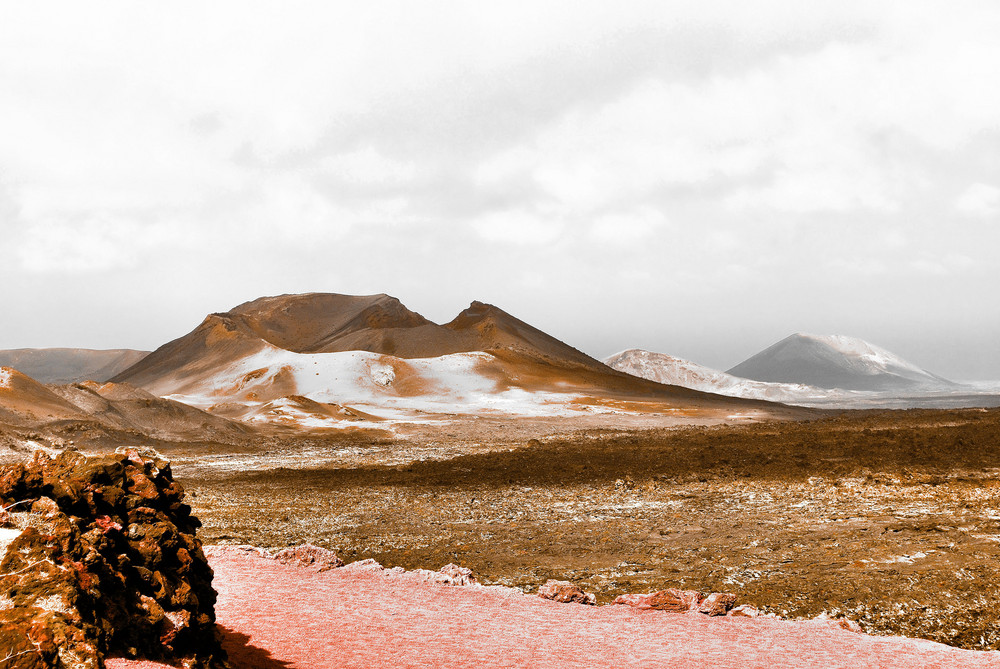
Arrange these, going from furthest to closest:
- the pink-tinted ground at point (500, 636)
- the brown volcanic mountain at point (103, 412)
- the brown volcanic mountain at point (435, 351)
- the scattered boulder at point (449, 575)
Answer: the brown volcanic mountain at point (435, 351)
the brown volcanic mountain at point (103, 412)
the scattered boulder at point (449, 575)
the pink-tinted ground at point (500, 636)

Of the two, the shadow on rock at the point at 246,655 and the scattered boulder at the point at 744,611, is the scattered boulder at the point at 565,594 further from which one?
the shadow on rock at the point at 246,655

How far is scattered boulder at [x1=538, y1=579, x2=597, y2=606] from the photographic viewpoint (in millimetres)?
12844

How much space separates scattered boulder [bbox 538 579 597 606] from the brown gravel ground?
316mm

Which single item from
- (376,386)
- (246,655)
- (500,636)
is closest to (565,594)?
(500,636)

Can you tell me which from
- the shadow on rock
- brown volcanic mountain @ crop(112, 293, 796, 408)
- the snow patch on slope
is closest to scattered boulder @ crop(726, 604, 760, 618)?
the shadow on rock

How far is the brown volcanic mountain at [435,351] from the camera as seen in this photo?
12775 centimetres

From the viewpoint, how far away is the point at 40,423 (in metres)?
49.5

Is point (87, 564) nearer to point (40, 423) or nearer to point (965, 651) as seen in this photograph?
point (965, 651)

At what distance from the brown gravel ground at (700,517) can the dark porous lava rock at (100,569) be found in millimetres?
7193

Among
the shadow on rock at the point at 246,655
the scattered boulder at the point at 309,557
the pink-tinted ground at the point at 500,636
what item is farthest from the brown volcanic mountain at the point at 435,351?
the shadow on rock at the point at 246,655

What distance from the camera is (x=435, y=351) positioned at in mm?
170000

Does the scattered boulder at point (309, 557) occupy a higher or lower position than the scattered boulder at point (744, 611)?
lower

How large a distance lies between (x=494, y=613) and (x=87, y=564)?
7.12m

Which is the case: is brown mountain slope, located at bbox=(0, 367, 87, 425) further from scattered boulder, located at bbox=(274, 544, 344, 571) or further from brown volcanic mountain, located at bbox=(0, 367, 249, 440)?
scattered boulder, located at bbox=(274, 544, 344, 571)
